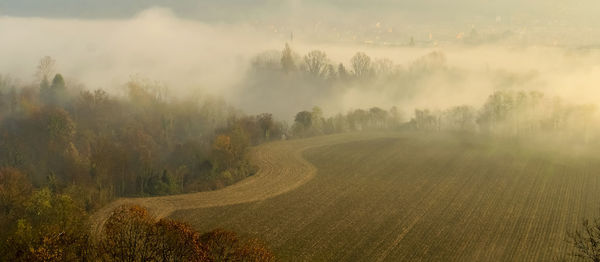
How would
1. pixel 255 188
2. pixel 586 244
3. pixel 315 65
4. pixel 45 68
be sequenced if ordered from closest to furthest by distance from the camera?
pixel 586 244 < pixel 255 188 < pixel 45 68 < pixel 315 65

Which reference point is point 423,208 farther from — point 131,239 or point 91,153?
point 91,153

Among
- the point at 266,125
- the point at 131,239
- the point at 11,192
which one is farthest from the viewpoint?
the point at 266,125

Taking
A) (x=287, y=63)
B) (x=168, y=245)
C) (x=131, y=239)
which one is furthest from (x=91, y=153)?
(x=287, y=63)

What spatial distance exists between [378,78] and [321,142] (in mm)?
70672

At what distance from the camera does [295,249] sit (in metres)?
35.1

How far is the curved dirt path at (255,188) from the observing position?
46219mm

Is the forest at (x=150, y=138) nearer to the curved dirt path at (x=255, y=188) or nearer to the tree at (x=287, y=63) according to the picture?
the tree at (x=287, y=63)

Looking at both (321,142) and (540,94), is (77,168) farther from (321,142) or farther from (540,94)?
(540,94)

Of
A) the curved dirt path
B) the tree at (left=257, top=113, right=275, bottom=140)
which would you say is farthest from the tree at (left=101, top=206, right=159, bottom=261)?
the tree at (left=257, top=113, right=275, bottom=140)

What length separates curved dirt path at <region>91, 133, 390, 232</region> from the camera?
46.2 m

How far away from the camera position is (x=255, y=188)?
170ft

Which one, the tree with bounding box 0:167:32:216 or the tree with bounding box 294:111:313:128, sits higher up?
the tree with bounding box 294:111:313:128

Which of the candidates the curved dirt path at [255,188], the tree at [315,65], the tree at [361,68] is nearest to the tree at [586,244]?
the curved dirt path at [255,188]

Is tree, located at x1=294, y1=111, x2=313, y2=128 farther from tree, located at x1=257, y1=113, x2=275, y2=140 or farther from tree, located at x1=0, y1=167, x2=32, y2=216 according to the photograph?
tree, located at x1=0, y1=167, x2=32, y2=216
